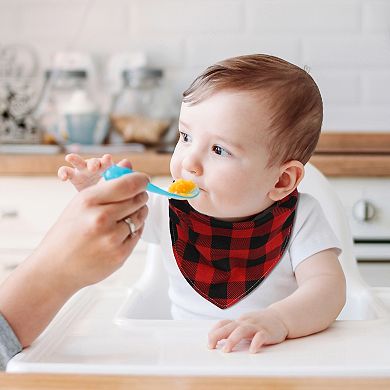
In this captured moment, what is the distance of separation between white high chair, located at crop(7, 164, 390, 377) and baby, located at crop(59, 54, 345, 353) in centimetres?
6

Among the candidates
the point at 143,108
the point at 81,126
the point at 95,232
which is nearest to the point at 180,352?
the point at 95,232

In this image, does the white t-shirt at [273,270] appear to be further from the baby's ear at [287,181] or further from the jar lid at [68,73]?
the jar lid at [68,73]

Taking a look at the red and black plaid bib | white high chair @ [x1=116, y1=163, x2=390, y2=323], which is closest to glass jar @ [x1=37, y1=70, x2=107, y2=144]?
white high chair @ [x1=116, y1=163, x2=390, y2=323]

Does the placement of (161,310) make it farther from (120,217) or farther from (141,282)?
(120,217)

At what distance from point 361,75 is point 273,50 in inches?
11.0

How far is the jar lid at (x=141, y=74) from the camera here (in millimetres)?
2338

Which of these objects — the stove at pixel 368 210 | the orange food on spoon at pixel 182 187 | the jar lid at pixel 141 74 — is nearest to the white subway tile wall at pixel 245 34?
the jar lid at pixel 141 74

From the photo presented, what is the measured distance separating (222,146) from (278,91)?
99mm

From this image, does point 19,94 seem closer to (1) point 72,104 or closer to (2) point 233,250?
(1) point 72,104

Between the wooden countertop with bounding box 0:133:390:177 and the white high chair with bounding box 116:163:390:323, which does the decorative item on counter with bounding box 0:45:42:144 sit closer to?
the wooden countertop with bounding box 0:133:390:177

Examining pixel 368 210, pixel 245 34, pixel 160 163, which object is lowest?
pixel 368 210

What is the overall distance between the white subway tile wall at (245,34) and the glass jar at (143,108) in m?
0.09

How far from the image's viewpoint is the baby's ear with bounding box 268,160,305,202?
1017mm

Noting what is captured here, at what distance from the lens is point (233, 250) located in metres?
1.05
